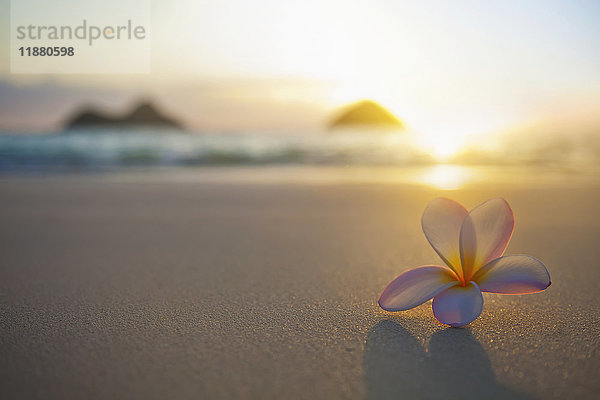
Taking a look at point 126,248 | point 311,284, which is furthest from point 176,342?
point 126,248

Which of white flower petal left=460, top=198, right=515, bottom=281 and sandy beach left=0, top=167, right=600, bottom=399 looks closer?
sandy beach left=0, top=167, right=600, bottom=399

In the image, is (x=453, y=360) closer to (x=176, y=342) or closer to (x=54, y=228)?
(x=176, y=342)

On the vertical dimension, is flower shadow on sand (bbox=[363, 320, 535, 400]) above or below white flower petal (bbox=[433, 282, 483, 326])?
below

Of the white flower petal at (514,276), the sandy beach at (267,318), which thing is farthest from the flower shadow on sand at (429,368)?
the white flower petal at (514,276)

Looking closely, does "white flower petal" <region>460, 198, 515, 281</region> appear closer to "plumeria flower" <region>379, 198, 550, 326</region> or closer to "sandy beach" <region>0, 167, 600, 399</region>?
"plumeria flower" <region>379, 198, 550, 326</region>

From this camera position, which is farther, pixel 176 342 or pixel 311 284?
pixel 311 284

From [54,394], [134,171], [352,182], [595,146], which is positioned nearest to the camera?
[54,394]

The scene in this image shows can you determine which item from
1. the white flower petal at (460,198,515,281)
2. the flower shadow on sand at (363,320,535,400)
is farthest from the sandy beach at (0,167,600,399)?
the white flower petal at (460,198,515,281)
